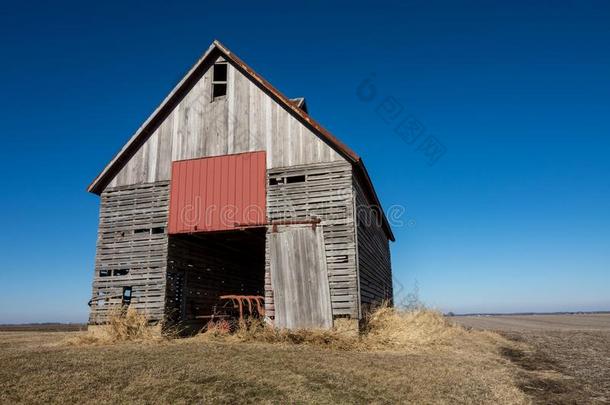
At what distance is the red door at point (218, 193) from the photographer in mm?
15125

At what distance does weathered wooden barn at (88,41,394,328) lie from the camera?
547 inches

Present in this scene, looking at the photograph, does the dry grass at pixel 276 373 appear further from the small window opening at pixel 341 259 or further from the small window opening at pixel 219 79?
the small window opening at pixel 219 79

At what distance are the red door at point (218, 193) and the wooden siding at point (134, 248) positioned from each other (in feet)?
2.11

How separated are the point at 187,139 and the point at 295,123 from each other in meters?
4.25

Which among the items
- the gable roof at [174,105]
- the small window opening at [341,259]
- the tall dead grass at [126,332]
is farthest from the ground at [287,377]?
the gable roof at [174,105]

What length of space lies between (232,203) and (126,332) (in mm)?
5415

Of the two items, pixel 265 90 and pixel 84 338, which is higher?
pixel 265 90

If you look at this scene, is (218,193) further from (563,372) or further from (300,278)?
(563,372)

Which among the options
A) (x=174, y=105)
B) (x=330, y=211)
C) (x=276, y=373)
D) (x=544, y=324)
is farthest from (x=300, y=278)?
(x=544, y=324)

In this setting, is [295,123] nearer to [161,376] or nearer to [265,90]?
[265,90]

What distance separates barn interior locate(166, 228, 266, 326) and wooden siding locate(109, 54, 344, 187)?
9.48ft

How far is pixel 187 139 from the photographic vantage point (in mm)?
16344

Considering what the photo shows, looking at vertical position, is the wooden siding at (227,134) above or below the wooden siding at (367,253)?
above

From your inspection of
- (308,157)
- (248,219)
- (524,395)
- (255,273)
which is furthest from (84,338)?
(524,395)
